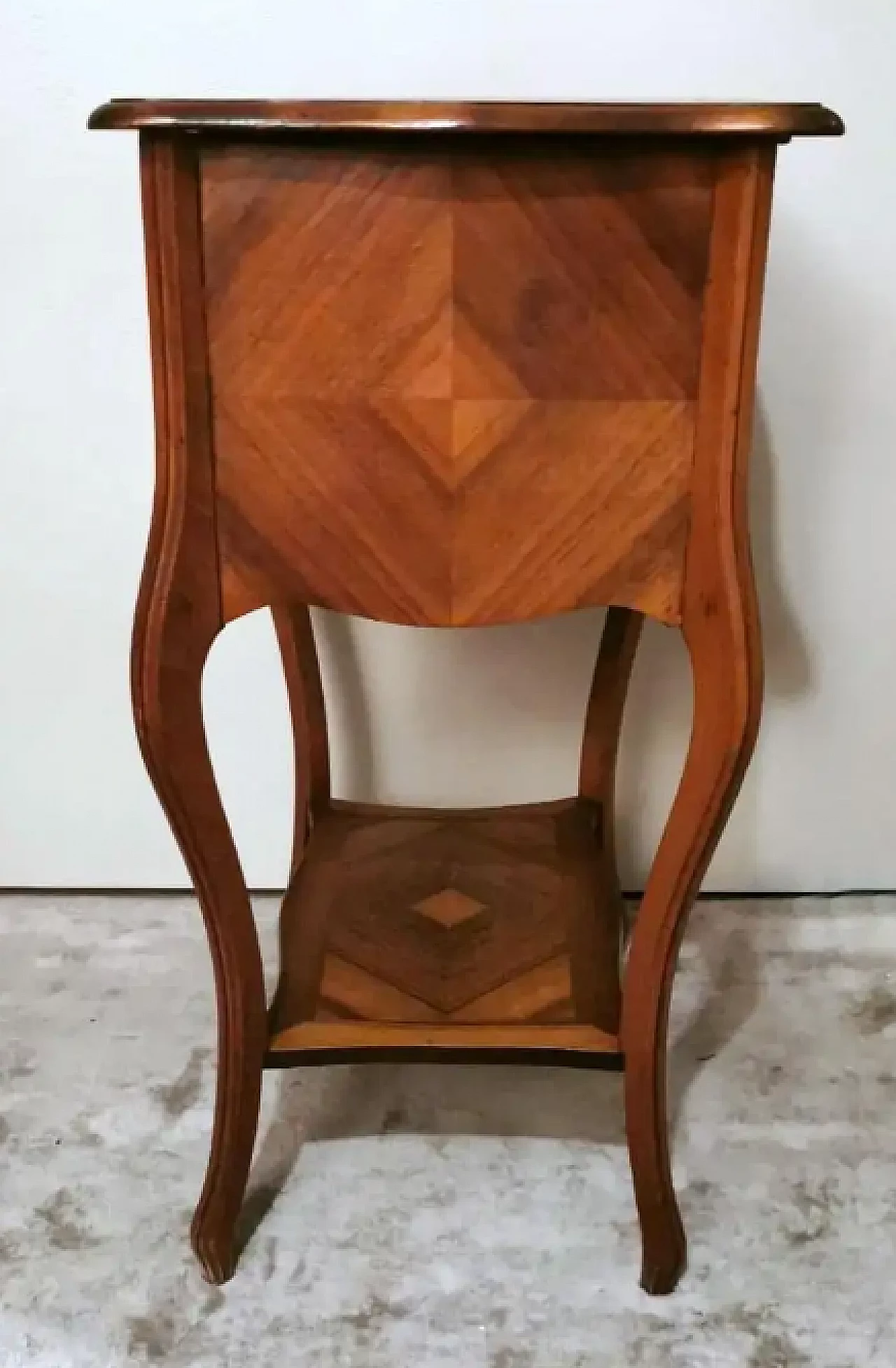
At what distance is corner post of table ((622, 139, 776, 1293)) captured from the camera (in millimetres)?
740

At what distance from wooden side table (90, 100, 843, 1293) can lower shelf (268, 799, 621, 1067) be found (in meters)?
0.08

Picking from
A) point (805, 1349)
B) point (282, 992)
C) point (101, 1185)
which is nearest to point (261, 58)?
point (282, 992)

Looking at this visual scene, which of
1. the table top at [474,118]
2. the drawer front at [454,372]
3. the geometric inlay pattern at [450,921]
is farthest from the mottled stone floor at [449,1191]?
the table top at [474,118]

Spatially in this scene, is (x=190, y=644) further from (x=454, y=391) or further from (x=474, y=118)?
(x=474, y=118)

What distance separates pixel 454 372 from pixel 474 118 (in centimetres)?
14

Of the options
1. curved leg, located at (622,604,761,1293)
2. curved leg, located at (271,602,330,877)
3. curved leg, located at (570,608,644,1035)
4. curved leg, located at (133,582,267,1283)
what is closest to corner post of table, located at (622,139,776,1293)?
curved leg, located at (622,604,761,1293)

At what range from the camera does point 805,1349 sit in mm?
963

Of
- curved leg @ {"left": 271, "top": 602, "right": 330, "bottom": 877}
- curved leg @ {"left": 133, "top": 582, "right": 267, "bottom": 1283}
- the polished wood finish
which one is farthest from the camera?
curved leg @ {"left": 271, "top": 602, "right": 330, "bottom": 877}

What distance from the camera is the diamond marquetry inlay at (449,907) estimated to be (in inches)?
45.7

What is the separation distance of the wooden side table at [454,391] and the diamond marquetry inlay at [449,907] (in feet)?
0.81

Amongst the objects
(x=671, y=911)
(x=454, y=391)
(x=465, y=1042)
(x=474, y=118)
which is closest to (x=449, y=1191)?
(x=465, y=1042)

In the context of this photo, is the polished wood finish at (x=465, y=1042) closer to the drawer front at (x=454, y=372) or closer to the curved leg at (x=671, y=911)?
the curved leg at (x=671, y=911)

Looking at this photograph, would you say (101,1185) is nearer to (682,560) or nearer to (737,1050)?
(737,1050)

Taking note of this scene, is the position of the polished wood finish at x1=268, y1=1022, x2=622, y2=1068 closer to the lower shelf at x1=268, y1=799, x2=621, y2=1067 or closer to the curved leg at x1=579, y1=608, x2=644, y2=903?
the lower shelf at x1=268, y1=799, x2=621, y2=1067
